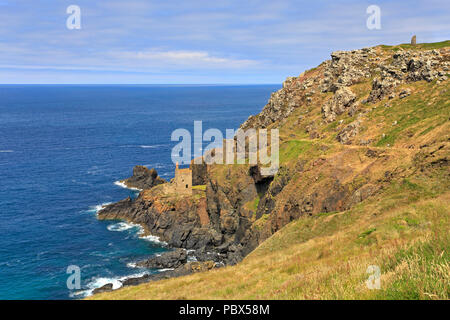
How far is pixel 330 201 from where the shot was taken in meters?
45.7

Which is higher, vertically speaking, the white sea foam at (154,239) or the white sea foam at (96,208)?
the white sea foam at (96,208)

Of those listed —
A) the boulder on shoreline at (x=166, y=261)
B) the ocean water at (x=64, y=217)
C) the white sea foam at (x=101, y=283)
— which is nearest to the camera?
the white sea foam at (x=101, y=283)

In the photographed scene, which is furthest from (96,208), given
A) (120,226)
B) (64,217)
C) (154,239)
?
(154,239)

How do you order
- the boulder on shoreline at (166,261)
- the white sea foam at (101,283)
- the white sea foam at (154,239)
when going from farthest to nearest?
the white sea foam at (154,239) → the boulder on shoreline at (166,261) → the white sea foam at (101,283)

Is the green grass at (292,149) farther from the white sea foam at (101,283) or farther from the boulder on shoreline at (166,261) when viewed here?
the white sea foam at (101,283)

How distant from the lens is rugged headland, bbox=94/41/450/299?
1551cm

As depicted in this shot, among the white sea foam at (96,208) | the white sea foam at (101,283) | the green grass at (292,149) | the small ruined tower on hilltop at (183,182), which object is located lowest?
the white sea foam at (101,283)

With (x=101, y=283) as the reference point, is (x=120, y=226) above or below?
above

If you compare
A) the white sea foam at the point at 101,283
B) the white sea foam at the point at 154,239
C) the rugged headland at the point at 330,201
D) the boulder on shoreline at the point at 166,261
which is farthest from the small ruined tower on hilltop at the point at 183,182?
the white sea foam at the point at 101,283

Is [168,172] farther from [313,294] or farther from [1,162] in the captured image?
[313,294]

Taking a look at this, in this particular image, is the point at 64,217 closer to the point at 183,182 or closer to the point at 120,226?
the point at 120,226

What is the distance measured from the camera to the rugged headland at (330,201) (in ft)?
50.9
